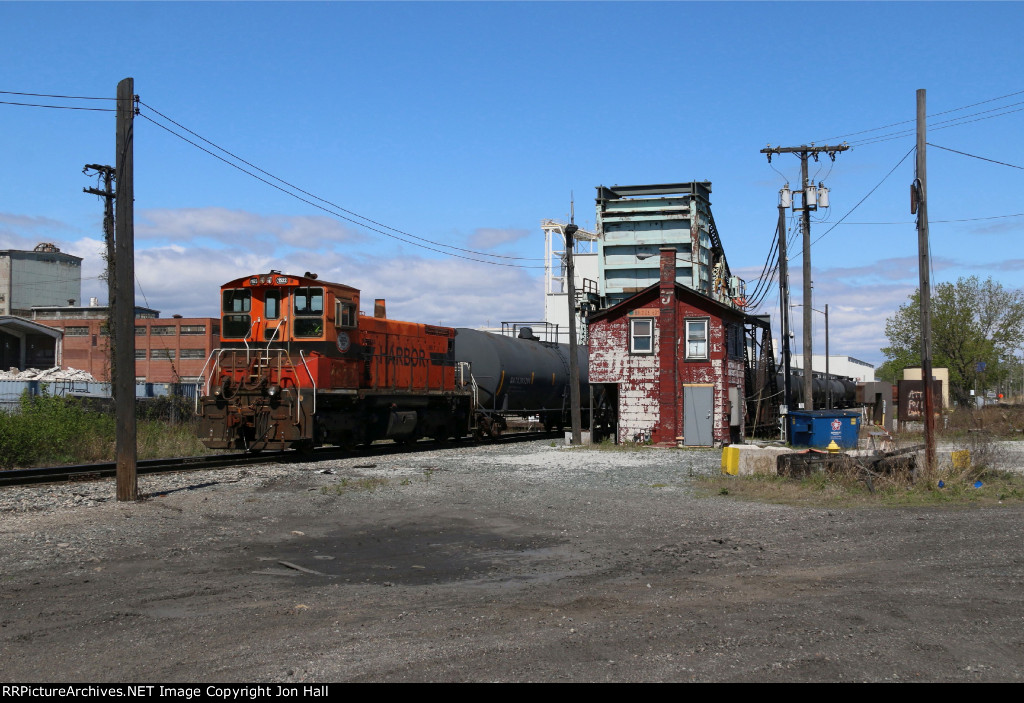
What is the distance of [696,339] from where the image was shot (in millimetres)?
29406

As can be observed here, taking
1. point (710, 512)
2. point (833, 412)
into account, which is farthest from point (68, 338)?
point (710, 512)

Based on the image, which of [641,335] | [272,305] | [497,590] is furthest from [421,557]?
[641,335]

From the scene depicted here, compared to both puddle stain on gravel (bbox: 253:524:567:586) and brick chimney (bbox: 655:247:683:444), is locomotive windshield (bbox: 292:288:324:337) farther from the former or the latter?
brick chimney (bbox: 655:247:683:444)

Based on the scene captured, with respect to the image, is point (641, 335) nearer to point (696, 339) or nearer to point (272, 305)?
point (696, 339)

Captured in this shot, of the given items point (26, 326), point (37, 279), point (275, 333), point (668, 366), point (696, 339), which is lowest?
point (668, 366)

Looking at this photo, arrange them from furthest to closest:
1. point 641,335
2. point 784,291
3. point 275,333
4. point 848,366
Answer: point 848,366 → point 784,291 → point 641,335 → point 275,333

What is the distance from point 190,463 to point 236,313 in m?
4.05

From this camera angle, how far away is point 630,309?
30469 mm

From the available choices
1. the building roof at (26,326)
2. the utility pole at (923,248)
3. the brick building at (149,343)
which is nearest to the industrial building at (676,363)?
the utility pole at (923,248)

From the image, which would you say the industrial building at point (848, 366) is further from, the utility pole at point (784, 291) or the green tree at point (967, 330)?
the utility pole at point (784, 291)

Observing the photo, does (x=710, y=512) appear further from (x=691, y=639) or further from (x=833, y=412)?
(x=833, y=412)

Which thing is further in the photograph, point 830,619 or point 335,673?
point 830,619

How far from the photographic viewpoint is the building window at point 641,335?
30.0 metres
